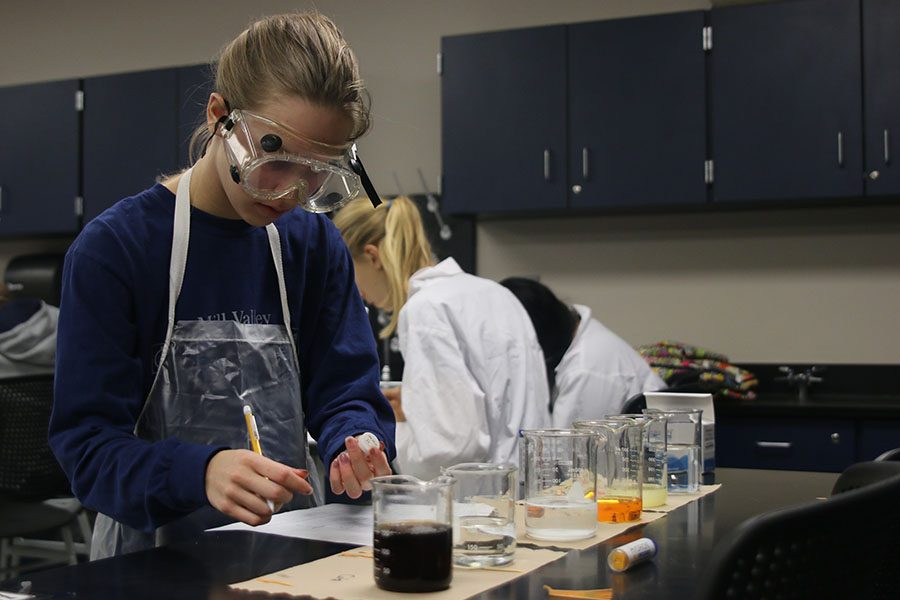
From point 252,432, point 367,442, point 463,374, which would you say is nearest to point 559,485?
point 367,442

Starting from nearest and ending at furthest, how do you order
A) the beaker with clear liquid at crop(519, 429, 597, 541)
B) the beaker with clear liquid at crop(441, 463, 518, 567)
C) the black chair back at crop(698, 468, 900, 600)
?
the black chair back at crop(698, 468, 900, 600)
the beaker with clear liquid at crop(441, 463, 518, 567)
the beaker with clear liquid at crop(519, 429, 597, 541)

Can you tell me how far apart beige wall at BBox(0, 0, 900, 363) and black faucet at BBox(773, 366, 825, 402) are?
0.26ft

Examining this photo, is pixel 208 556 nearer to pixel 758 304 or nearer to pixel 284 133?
pixel 284 133

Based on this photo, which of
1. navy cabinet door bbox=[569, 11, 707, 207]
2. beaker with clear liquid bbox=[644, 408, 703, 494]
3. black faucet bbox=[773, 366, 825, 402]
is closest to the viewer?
beaker with clear liquid bbox=[644, 408, 703, 494]

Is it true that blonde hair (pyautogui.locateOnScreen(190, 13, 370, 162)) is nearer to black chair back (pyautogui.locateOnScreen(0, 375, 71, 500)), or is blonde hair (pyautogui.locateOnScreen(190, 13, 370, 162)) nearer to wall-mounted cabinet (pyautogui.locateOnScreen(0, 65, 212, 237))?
black chair back (pyautogui.locateOnScreen(0, 375, 71, 500))

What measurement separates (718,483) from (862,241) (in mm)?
2469

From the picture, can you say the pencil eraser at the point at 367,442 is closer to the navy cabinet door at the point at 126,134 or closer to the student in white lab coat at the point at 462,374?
the student in white lab coat at the point at 462,374

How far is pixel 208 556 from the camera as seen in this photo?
123 cm

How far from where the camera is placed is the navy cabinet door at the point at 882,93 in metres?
3.56

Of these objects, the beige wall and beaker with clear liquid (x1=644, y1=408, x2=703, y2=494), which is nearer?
beaker with clear liquid (x1=644, y1=408, x2=703, y2=494)

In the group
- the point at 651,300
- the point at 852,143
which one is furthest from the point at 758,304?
the point at 852,143

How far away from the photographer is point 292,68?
1469 millimetres

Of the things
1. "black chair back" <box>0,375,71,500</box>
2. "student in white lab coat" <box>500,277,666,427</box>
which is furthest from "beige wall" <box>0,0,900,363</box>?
"black chair back" <box>0,375,71,500</box>

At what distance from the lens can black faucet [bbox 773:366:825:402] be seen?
12.8 ft
